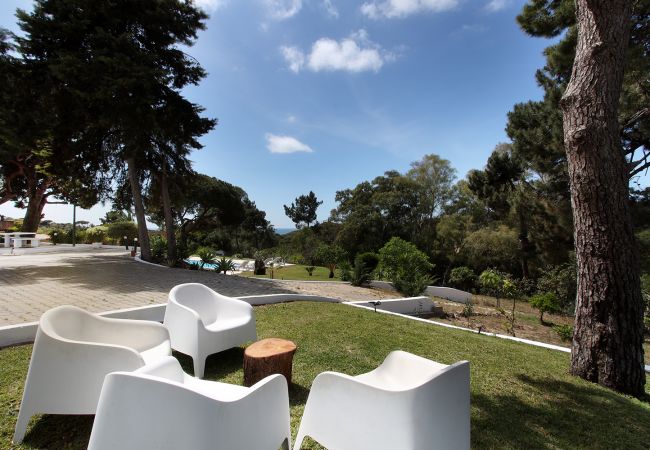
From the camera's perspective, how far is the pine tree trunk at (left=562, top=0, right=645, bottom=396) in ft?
12.3

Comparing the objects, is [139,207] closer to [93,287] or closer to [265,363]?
[93,287]

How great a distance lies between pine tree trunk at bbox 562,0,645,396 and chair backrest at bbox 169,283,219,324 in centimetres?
471

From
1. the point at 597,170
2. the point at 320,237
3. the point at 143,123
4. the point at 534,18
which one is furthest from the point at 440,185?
the point at 597,170

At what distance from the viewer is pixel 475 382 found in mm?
3467

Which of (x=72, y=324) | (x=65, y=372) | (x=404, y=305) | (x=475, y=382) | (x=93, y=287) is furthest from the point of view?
(x=404, y=305)

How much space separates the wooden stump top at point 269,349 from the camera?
9.88 feet

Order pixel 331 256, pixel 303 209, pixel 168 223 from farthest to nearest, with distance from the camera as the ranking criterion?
1. pixel 303 209
2. pixel 331 256
3. pixel 168 223

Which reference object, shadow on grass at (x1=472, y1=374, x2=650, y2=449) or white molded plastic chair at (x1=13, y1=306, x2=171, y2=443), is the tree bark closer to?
white molded plastic chair at (x1=13, y1=306, x2=171, y2=443)

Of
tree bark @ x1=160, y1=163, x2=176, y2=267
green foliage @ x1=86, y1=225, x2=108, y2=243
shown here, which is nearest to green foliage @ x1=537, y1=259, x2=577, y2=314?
tree bark @ x1=160, y1=163, x2=176, y2=267

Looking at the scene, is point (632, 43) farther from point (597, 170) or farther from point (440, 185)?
point (440, 185)

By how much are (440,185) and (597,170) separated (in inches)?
986

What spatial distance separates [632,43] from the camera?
720cm

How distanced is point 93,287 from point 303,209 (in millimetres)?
39193

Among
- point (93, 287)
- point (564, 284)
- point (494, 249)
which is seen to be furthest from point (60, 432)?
point (494, 249)
